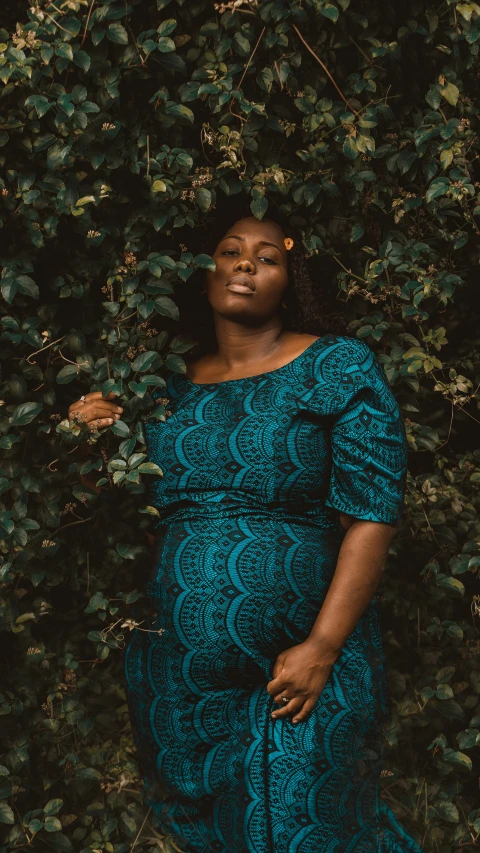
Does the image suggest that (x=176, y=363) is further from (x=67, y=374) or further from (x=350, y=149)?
(x=350, y=149)

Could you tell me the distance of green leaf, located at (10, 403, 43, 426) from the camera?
8.30 ft

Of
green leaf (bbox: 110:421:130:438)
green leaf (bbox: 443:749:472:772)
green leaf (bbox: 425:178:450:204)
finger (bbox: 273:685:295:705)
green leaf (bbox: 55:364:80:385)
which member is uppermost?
green leaf (bbox: 425:178:450:204)

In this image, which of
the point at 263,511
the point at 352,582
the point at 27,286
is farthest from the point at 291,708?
the point at 27,286

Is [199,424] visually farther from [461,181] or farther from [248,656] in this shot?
[461,181]

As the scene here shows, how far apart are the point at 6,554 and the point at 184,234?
0.93 meters

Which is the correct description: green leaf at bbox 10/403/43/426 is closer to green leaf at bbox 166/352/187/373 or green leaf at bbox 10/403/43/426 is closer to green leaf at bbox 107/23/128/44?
green leaf at bbox 166/352/187/373

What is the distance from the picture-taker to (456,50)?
2.72 m

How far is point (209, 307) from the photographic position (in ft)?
8.98

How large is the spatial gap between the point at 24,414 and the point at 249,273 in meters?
0.63

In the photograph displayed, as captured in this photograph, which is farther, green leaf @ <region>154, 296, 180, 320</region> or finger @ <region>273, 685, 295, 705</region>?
green leaf @ <region>154, 296, 180, 320</region>

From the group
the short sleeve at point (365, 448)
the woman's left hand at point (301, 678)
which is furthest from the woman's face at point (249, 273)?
the woman's left hand at point (301, 678)

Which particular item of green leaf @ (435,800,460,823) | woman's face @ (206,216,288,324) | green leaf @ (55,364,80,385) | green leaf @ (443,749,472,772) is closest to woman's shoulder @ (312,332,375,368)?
woman's face @ (206,216,288,324)

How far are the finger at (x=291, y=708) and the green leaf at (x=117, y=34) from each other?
157 cm

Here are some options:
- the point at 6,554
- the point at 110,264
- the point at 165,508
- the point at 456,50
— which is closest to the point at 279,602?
the point at 165,508
